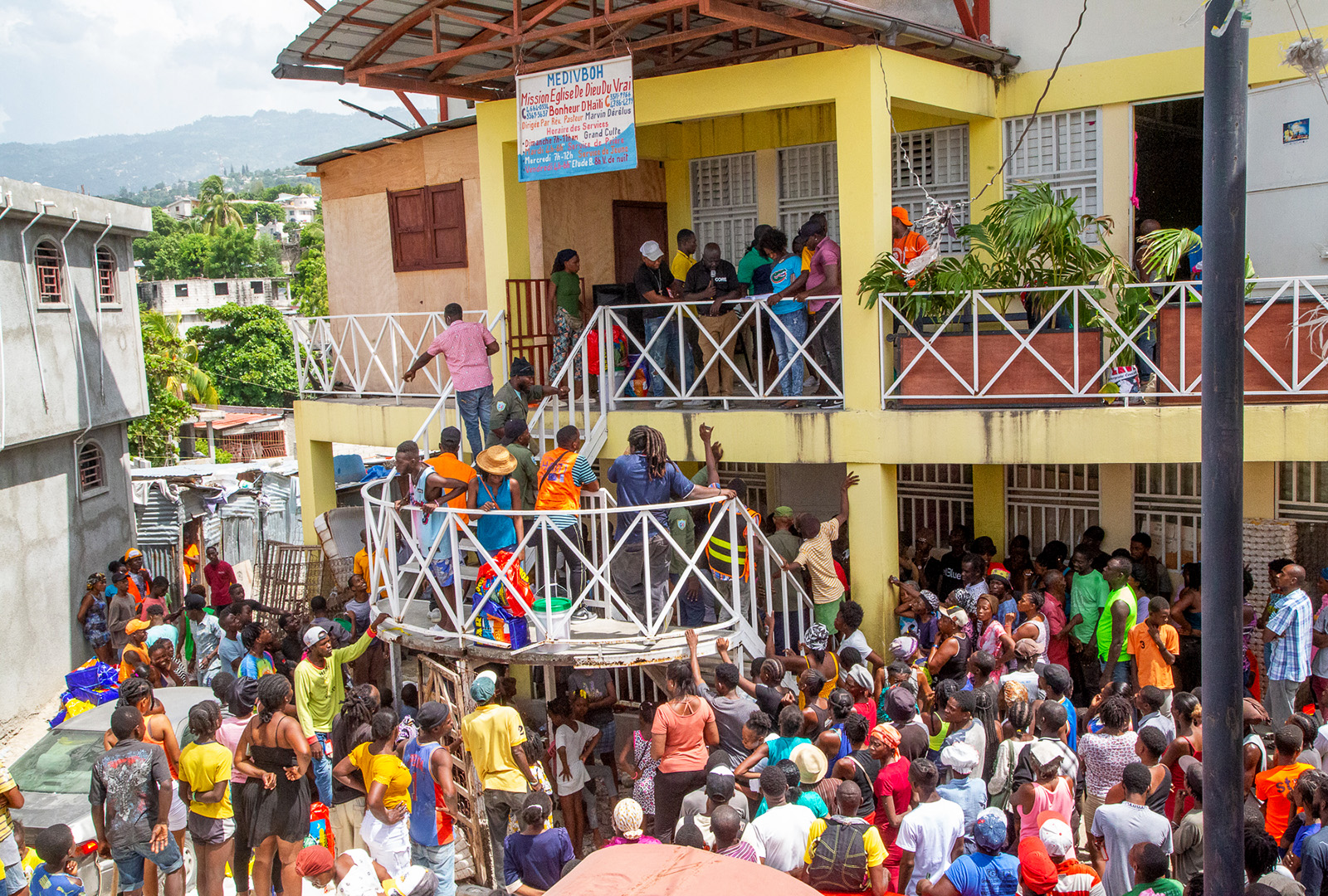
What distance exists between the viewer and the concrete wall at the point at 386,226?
533 inches

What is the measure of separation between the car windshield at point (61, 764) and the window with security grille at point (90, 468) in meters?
7.29

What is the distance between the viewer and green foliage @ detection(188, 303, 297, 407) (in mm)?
42812

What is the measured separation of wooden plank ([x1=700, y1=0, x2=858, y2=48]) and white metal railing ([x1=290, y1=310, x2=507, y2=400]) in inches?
169

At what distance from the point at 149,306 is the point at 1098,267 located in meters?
68.2

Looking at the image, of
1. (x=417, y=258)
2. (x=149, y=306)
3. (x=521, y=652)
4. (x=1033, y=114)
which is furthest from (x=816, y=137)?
(x=149, y=306)

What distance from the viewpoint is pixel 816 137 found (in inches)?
480

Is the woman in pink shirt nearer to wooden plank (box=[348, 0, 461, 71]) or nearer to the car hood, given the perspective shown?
the car hood

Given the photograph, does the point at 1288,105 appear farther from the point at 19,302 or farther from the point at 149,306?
the point at 149,306

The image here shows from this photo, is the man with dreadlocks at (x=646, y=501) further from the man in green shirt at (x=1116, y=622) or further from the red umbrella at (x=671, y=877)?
the red umbrella at (x=671, y=877)

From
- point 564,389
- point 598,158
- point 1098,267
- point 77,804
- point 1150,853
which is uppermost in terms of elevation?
point 598,158

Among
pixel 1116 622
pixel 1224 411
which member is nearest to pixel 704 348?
pixel 1116 622

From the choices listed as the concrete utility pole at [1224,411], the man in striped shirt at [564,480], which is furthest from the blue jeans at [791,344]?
the concrete utility pole at [1224,411]

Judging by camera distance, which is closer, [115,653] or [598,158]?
[598,158]

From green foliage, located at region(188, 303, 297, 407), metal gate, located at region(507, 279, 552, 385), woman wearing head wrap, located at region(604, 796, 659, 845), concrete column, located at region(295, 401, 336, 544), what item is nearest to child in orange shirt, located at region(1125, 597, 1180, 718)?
woman wearing head wrap, located at region(604, 796, 659, 845)
